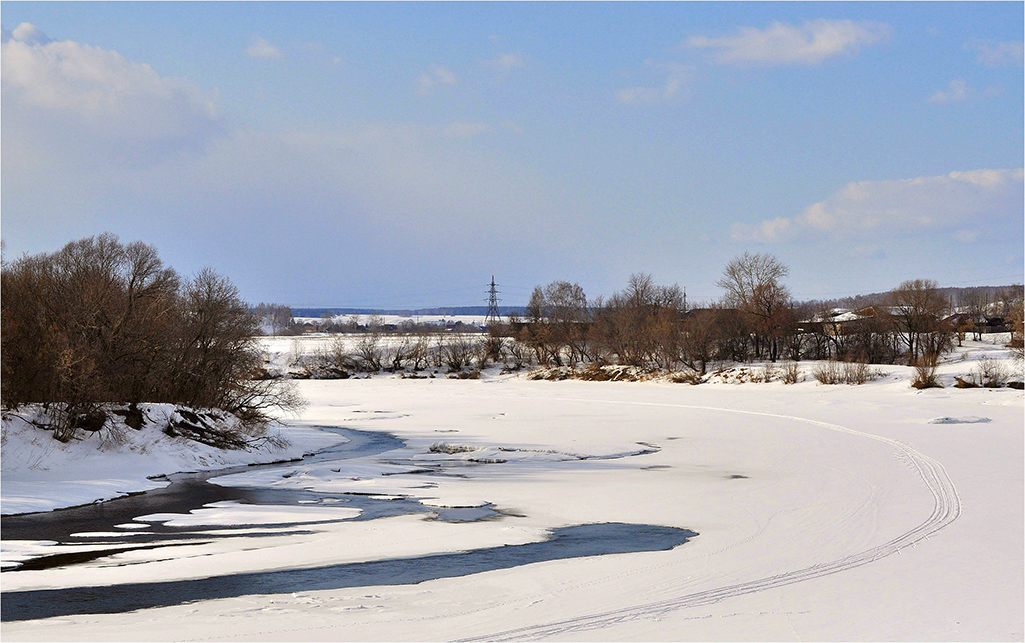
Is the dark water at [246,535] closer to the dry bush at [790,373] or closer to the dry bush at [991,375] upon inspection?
the dry bush at [991,375]

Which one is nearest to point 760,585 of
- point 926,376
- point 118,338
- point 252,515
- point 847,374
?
point 252,515

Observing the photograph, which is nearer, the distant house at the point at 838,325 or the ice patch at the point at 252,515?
the ice patch at the point at 252,515

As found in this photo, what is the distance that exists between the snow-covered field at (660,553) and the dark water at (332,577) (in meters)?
0.33

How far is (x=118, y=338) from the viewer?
79.8 feet

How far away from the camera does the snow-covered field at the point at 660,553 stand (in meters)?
8.70

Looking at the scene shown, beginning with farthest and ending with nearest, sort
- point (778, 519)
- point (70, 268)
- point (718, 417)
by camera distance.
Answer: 1. point (718, 417)
2. point (70, 268)
3. point (778, 519)

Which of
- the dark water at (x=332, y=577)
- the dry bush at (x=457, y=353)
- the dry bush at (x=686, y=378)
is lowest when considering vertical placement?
the dark water at (x=332, y=577)

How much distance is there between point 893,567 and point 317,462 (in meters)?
17.1

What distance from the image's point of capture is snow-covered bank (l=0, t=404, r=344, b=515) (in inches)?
693

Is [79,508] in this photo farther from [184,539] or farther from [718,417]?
[718,417]

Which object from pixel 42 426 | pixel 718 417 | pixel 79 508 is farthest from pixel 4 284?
pixel 718 417

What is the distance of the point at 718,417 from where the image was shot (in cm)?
3578

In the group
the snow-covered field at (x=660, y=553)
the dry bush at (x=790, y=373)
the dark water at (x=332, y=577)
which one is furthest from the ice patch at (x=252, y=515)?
the dry bush at (x=790, y=373)

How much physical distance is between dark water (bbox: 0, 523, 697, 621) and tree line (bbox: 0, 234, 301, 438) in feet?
43.6
